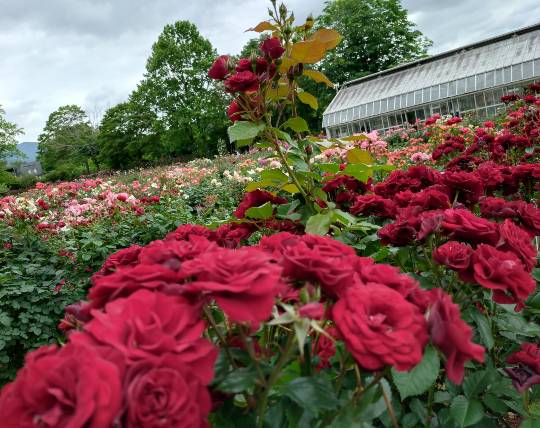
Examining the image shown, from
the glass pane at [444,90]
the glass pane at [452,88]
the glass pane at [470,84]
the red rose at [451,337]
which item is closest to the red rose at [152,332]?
the red rose at [451,337]

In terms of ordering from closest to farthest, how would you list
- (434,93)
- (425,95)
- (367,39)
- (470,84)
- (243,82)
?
(243,82) → (470,84) → (434,93) → (425,95) → (367,39)

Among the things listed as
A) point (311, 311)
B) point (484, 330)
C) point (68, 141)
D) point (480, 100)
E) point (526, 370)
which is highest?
point (68, 141)

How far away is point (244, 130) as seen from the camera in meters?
1.64

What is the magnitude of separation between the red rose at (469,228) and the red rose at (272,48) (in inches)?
35.3

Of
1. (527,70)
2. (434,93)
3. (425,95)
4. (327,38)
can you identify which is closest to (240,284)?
(327,38)

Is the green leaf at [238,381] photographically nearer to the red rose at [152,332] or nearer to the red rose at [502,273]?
the red rose at [152,332]

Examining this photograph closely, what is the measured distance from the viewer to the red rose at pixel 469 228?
3.71 feet

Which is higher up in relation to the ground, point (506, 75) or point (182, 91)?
point (182, 91)

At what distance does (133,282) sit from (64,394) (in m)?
0.24

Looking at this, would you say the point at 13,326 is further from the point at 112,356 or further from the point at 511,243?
the point at 511,243

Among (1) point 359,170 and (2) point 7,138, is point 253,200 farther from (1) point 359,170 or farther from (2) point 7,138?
(2) point 7,138

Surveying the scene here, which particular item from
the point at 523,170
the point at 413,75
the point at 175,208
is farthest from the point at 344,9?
the point at 523,170

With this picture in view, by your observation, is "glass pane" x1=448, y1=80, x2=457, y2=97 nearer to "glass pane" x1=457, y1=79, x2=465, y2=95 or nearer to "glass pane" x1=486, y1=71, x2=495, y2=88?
"glass pane" x1=457, y1=79, x2=465, y2=95

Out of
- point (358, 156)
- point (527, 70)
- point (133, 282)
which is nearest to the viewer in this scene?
point (133, 282)
